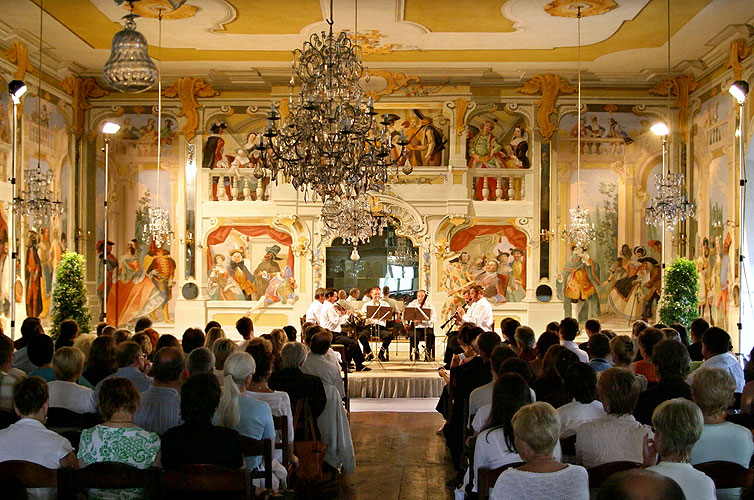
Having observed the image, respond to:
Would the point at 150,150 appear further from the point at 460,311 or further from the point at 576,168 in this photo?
the point at 576,168

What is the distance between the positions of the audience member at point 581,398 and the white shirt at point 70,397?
305 cm

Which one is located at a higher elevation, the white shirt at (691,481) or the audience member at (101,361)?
the audience member at (101,361)

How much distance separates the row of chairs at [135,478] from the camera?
11.6ft

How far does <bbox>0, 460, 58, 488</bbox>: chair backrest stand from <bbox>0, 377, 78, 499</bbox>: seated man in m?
0.16

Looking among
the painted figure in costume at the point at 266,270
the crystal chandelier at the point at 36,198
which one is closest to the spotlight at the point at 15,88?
the crystal chandelier at the point at 36,198

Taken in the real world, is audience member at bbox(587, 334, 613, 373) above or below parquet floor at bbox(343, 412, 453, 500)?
above

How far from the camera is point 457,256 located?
53.6 feet

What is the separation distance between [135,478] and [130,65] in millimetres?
2550

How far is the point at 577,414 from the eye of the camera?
4699 mm

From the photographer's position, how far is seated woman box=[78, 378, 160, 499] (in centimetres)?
386

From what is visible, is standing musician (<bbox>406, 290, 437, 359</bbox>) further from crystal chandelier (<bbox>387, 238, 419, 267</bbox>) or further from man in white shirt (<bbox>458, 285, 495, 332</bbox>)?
crystal chandelier (<bbox>387, 238, 419, 267</bbox>)

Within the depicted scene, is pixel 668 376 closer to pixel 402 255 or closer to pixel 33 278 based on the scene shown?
pixel 402 255

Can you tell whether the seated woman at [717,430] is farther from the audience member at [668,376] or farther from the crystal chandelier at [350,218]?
the crystal chandelier at [350,218]

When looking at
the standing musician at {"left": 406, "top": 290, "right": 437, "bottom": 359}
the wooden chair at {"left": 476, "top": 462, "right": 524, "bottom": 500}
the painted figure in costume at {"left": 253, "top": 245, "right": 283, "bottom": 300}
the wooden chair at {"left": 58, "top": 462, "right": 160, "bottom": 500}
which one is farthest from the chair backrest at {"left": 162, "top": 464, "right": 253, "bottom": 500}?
the painted figure in costume at {"left": 253, "top": 245, "right": 283, "bottom": 300}
